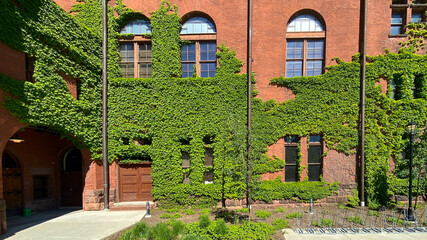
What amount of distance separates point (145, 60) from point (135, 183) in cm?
687

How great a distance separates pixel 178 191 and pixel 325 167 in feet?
25.6

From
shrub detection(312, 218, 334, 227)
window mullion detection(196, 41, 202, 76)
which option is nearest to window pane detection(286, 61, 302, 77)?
window mullion detection(196, 41, 202, 76)

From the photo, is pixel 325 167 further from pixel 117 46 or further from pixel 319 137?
pixel 117 46

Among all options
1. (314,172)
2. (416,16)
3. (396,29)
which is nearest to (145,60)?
(314,172)

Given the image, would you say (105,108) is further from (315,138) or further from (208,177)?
(315,138)

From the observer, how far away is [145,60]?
9.84 meters

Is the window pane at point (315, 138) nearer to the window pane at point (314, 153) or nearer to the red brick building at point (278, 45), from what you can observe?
the red brick building at point (278, 45)

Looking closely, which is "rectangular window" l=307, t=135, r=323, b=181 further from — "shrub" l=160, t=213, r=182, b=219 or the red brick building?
"shrub" l=160, t=213, r=182, b=219

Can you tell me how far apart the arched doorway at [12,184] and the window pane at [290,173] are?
13.7 meters

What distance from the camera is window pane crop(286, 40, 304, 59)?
31.7 ft

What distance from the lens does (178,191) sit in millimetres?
8875

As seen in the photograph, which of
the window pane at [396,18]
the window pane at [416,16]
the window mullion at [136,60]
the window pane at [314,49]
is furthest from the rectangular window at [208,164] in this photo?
the window pane at [416,16]

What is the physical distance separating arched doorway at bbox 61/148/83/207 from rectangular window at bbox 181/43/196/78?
25.9ft

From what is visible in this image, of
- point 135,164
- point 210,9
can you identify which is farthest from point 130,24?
point 135,164
